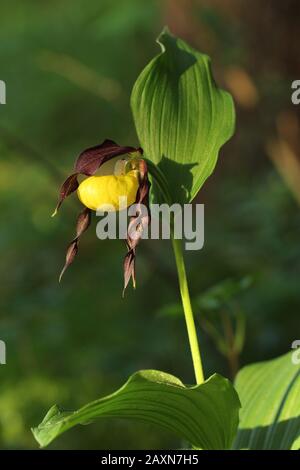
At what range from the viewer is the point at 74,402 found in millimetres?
2146

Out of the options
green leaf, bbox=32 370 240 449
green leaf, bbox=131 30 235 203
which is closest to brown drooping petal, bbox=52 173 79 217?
green leaf, bbox=131 30 235 203

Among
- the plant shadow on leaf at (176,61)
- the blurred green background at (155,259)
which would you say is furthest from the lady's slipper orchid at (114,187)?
the blurred green background at (155,259)

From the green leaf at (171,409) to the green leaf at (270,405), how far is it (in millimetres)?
82

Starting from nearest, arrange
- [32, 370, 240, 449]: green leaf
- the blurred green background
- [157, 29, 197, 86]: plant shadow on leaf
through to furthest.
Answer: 1. [32, 370, 240, 449]: green leaf
2. [157, 29, 197, 86]: plant shadow on leaf
3. the blurred green background

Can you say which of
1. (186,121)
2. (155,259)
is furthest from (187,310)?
(155,259)

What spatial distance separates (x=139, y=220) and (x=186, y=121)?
0.15 meters

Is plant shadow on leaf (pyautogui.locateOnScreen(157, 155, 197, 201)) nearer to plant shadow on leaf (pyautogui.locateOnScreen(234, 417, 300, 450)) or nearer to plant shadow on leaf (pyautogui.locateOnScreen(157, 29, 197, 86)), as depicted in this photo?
plant shadow on leaf (pyautogui.locateOnScreen(157, 29, 197, 86))

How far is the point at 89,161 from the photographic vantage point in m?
0.76

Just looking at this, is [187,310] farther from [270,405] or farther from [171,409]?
[270,405]

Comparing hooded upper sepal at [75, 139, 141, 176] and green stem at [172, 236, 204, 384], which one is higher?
hooded upper sepal at [75, 139, 141, 176]

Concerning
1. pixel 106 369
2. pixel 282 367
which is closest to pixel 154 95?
pixel 282 367

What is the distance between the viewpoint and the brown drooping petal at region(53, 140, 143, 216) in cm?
76

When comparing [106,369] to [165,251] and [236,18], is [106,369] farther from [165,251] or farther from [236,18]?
[236,18]

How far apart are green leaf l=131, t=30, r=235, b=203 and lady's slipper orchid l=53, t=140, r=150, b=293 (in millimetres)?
56
